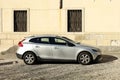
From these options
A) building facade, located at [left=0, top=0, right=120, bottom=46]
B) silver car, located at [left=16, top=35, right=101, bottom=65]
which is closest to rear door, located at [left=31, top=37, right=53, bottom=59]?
silver car, located at [left=16, top=35, right=101, bottom=65]

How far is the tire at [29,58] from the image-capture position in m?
17.7

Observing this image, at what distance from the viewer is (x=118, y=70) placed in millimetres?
15328

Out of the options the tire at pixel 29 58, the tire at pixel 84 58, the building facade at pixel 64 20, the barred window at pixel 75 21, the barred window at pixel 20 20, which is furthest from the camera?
the barred window at pixel 20 20

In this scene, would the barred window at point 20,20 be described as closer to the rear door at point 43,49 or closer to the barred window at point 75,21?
the barred window at point 75,21

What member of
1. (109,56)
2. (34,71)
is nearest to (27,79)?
(34,71)

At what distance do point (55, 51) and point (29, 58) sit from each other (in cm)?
128

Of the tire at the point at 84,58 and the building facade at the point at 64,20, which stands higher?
the building facade at the point at 64,20

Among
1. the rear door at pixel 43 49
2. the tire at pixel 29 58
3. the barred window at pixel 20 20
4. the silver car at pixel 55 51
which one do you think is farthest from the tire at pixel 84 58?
the barred window at pixel 20 20

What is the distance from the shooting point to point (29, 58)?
700 inches

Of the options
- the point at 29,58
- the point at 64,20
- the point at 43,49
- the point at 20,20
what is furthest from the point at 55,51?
the point at 20,20

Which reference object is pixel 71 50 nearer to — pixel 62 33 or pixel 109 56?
pixel 109 56

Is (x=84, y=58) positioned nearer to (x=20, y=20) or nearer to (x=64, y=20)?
(x=64, y=20)

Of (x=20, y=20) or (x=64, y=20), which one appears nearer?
(x=64, y=20)

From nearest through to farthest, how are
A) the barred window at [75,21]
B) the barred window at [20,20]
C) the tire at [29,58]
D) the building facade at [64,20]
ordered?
the tire at [29,58] → the building facade at [64,20] → the barred window at [75,21] → the barred window at [20,20]
